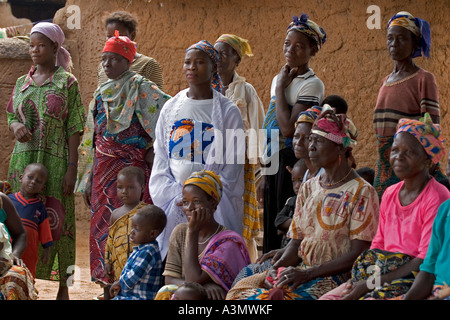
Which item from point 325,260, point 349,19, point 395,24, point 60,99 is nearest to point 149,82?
point 60,99

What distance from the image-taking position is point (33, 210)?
6586mm

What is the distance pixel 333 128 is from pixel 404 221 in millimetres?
803

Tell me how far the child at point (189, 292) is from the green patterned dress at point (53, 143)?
96.4 inches

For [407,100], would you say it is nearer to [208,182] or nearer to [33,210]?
[208,182]

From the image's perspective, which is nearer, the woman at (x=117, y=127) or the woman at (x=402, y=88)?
the woman at (x=402, y=88)

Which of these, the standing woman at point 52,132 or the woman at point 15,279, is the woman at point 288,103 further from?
the woman at point 15,279

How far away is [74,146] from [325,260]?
3.03 metres

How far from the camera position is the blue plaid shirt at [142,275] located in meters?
5.21

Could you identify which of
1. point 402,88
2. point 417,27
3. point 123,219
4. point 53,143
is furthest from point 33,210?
point 417,27

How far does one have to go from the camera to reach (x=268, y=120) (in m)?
6.46

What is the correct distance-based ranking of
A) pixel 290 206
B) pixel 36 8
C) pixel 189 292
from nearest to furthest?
pixel 189 292
pixel 290 206
pixel 36 8

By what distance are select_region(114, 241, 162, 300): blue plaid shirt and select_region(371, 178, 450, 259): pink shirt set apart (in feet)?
5.12

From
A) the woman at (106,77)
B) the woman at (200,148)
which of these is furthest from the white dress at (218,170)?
the woman at (106,77)

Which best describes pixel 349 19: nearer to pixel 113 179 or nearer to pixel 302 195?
pixel 113 179
